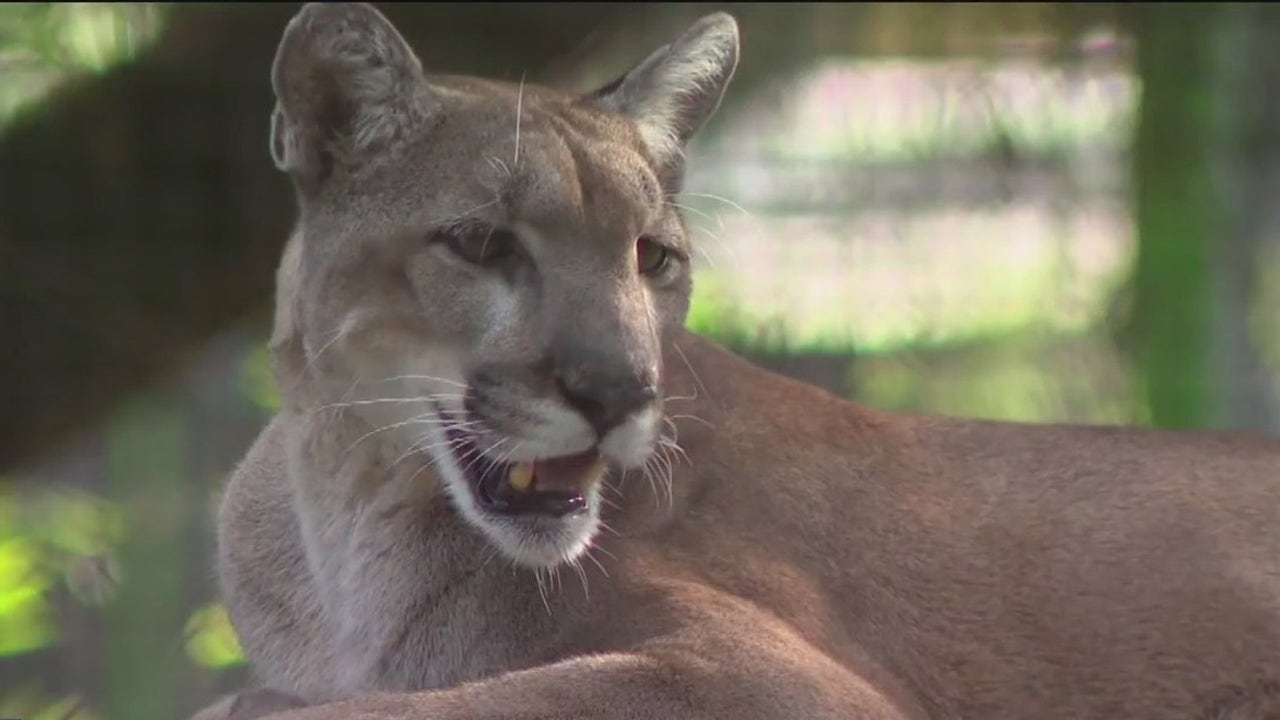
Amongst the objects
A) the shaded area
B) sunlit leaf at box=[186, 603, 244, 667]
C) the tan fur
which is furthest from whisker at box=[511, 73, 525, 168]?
sunlit leaf at box=[186, 603, 244, 667]

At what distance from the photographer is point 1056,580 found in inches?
92.7

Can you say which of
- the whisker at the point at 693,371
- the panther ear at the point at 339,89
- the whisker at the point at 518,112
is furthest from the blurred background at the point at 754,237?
the panther ear at the point at 339,89

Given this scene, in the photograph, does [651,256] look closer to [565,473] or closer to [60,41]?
[565,473]

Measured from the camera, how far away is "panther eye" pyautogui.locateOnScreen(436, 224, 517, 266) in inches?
78.2

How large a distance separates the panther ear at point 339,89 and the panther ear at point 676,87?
282mm

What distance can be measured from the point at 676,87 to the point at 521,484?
59 centimetres

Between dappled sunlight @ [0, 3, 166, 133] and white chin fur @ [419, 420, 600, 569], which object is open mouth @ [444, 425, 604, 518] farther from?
dappled sunlight @ [0, 3, 166, 133]

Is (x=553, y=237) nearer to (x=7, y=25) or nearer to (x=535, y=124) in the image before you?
(x=535, y=124)

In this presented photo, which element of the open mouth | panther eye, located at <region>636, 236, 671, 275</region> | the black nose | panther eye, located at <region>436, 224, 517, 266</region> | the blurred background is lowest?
the blurred background

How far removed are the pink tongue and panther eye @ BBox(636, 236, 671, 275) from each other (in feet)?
0.85

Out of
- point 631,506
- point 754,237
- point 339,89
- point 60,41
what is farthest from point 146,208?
point 631,506

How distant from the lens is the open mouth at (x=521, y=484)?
1982 millimetres

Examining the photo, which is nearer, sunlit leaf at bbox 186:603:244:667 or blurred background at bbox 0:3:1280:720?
sunlit leaf at bbox 186:603:244:667

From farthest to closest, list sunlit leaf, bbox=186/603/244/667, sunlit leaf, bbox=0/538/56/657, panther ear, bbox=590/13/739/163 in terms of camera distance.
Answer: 1. sunlit leaf, bbox=0/538/56/657
2. sunlit leaf, bbox=186/603/244/667
3. panther ear, bbox=590/13/739/163
